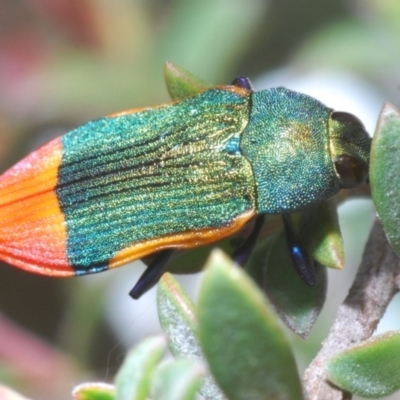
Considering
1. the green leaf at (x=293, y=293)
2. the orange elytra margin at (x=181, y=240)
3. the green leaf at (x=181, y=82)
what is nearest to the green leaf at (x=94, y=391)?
the green leaf at (x=293, y=293)

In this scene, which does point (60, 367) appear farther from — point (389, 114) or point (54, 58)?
point (389, 114)

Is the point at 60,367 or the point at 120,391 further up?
the point at 120,391

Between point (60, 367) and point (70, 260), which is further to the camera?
point (60, 367)

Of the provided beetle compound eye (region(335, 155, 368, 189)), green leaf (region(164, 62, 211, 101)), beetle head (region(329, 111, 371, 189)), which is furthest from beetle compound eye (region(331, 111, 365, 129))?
green leaf (region(164, 62, 211, 101))

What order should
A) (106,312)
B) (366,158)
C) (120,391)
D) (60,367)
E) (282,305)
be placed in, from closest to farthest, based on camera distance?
(120,391) < (282,305) < (366,158) < (60,367) < (106,312)

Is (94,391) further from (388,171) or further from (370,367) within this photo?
(388,171)

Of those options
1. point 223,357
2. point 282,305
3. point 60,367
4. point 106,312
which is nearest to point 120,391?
point 223,357

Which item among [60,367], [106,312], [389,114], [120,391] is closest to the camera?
[120,391]
